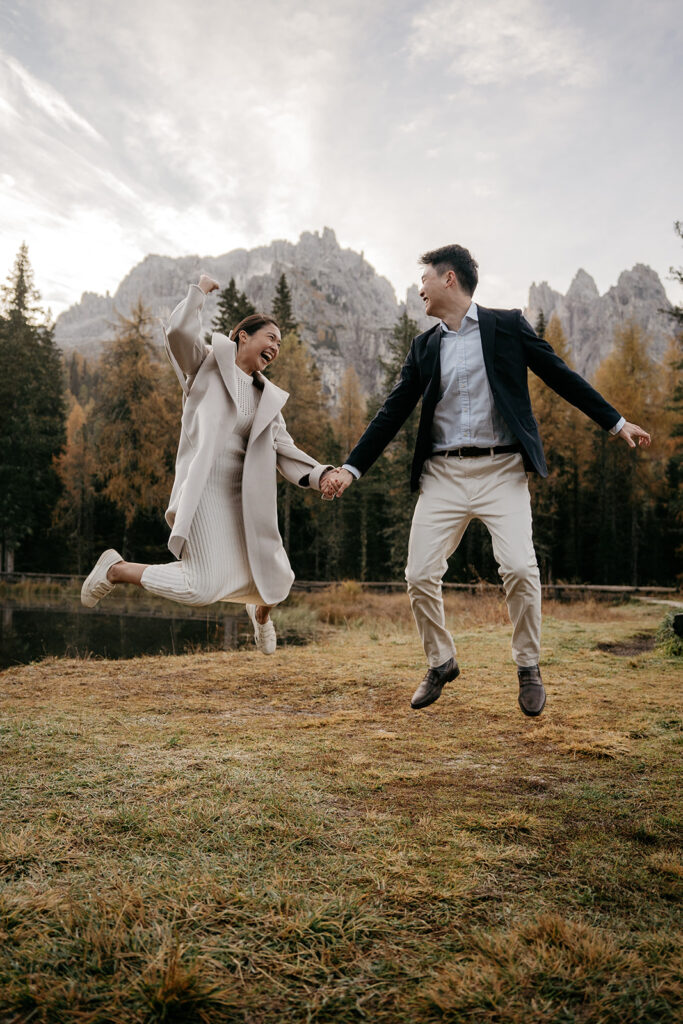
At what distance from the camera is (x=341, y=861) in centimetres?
286

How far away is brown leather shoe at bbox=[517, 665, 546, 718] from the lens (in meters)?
4.10

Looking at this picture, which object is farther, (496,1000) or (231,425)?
(231,425)

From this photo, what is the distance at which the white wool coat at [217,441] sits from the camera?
4.02 m

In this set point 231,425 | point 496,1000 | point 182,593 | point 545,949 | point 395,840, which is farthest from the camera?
point 231,425

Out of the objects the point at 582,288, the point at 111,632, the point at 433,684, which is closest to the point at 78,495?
the point at 111,632

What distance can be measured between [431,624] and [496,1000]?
2551 millimetres

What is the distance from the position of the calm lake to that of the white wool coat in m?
6.71

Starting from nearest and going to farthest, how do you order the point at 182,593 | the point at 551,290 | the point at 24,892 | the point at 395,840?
1. the point at 24,892
2. the point at 395,840
3. the point at 182,593
4. the point at 551,290

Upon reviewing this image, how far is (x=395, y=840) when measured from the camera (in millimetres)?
3080

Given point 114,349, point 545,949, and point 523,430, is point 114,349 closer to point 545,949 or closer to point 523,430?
point 523,430

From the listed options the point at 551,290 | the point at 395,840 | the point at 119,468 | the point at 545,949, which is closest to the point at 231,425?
the point at 395,840

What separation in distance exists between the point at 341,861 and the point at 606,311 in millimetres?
127419

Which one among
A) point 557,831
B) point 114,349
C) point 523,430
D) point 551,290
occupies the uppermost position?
point 551,290

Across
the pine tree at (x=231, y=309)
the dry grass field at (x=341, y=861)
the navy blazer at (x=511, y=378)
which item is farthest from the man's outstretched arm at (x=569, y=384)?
the pine tree at (x=231, y=309)
